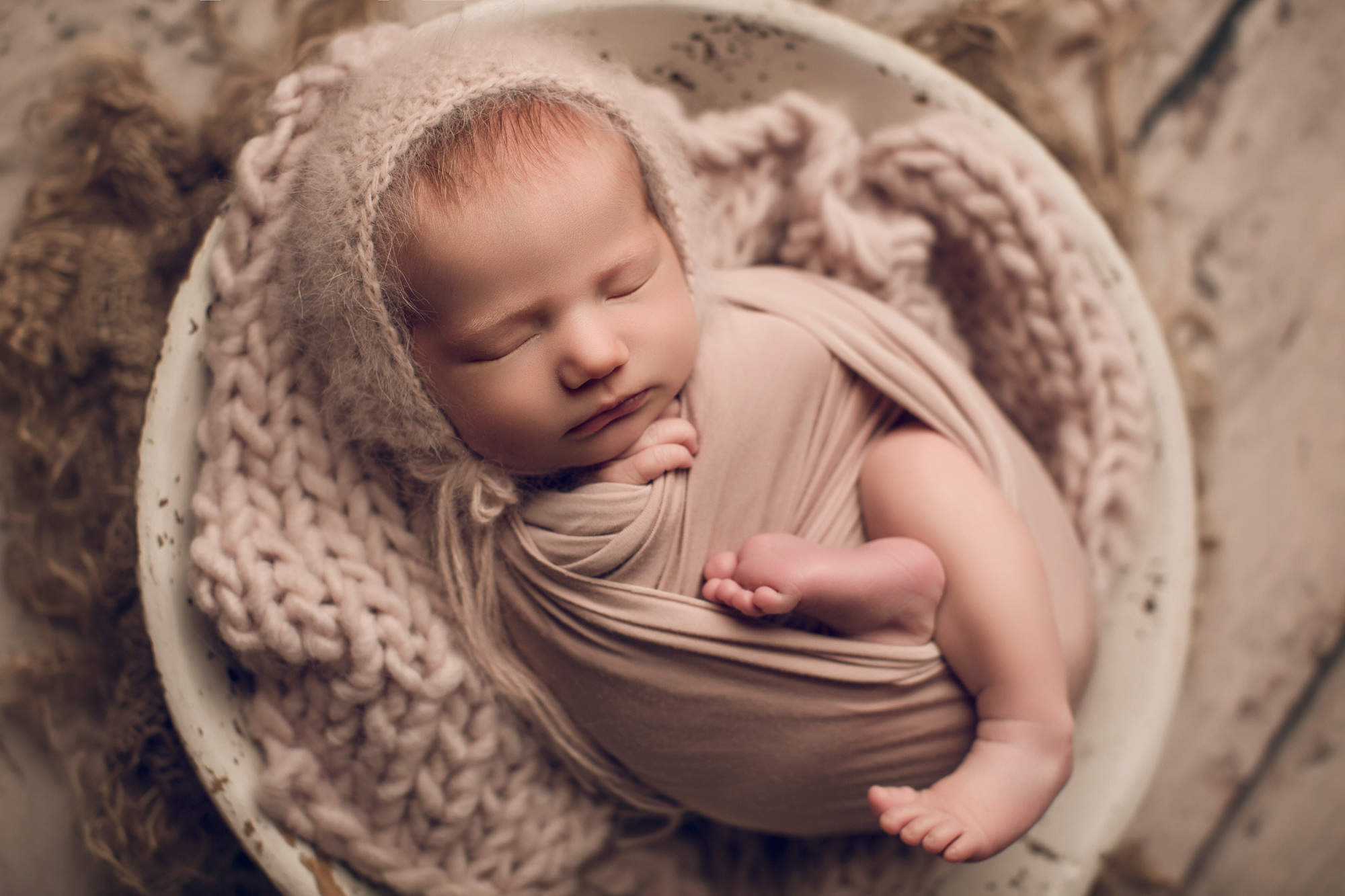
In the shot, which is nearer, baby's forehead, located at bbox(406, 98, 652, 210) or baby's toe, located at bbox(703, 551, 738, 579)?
baby's forehead, located at bbox(406, 98, 652, 210)

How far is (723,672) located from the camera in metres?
0.77

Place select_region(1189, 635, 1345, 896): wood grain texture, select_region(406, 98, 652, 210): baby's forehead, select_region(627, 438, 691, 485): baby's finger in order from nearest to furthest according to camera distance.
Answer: select_region(406, 98, 652, 210): baby's forehead → select_region(627, 438, 691, 485): baby's finger → select_region(1189, 635, 1345, 896): wood grain texture

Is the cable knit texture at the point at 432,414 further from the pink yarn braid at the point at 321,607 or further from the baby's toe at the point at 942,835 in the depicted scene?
the baby's toe at the point at 942,835

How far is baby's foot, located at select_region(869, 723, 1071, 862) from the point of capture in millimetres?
669

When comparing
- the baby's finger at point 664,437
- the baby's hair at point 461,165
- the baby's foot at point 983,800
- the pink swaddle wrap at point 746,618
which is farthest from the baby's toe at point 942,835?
the baby's hair at point 461,165

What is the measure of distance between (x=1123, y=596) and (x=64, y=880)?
1.26 m

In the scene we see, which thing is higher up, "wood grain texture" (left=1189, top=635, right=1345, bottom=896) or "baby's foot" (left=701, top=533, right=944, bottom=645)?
"baby's foot" (left=701, top=533, right=944, bottom=645)

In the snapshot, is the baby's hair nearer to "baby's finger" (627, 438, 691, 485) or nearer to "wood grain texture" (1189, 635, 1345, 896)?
"baby's finger" (627, 438, 691, 485)

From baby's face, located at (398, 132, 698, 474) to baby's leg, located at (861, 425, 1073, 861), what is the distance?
27 cm

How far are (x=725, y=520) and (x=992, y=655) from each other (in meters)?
0.25

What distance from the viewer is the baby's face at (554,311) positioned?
65 centimetres

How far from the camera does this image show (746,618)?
2.50ft

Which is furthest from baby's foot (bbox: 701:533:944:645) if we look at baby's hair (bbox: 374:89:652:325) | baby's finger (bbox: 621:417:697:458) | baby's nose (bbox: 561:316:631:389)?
baby's hair (bbox: 374:89:652:325)

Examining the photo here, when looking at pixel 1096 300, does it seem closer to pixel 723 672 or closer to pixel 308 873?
pixel 723 672
